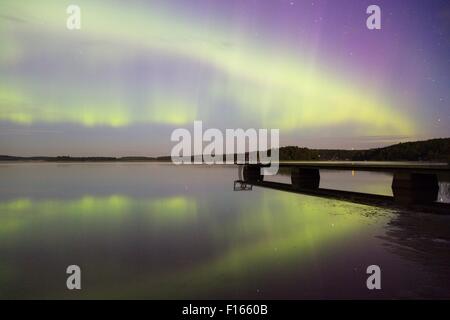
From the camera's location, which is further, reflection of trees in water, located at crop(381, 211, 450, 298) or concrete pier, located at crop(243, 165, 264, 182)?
concrete pier, located at crop(243, 165, 264, 182)

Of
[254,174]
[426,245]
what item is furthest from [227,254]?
[254,174]

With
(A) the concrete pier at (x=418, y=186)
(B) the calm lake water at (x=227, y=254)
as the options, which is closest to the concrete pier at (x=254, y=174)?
(A) the concrete pier at (x=418, y=186)

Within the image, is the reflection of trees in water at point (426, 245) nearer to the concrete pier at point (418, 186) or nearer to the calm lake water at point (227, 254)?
the calm lake water at point (227, 254)

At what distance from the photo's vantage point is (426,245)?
46.7 ft

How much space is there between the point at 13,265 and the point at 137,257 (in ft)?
13.8

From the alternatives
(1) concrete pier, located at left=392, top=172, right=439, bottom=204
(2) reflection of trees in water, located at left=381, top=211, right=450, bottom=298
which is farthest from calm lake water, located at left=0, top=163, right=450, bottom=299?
(1) concrete pier, located at left=392, top=172, right=439, bottom=204

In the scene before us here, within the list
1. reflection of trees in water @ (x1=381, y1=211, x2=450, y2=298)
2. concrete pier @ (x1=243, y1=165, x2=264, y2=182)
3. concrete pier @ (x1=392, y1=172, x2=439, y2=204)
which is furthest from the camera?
concrete pier @ (x1=243, y1=165, x2=264, y2=182)

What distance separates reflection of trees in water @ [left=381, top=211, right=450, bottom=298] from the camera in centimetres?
945

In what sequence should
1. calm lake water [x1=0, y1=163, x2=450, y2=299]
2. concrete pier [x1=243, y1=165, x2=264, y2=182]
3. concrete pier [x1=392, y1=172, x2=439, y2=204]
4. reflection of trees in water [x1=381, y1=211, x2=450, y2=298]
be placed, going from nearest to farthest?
reflection of trees in water [x1=381, y1=211, x2=450, y2=298] < calm lake water [x1=0, y1=163, x2=450, y2=299] < concrete pier [x1=392, y1=172, x2=439, y2=204] < concrete pier [x1=243, y1=165, x2=264, y2=182]

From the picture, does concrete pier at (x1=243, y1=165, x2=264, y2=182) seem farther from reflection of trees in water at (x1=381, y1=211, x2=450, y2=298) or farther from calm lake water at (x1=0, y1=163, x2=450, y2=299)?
reflection of trees in water at (x1=381, y1=211, x2=450, y2=298)

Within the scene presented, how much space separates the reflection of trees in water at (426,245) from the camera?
9.45 m

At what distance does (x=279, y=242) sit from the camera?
16.1 metres

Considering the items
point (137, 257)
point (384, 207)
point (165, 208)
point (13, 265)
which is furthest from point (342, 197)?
point (13, 265)
